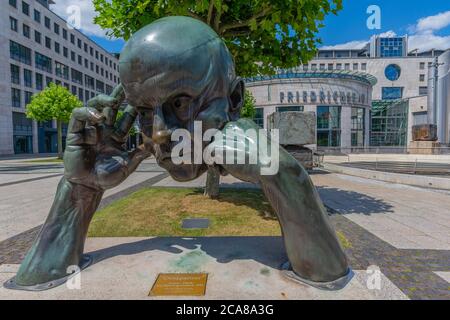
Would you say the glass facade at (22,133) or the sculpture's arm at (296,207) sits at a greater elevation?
the glass facade at (22,133)

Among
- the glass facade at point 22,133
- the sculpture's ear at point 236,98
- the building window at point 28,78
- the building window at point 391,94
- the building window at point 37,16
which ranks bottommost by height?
the sculpture's ear at point 236,98

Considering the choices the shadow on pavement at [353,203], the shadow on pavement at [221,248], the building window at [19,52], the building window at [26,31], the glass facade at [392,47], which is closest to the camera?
the shadow on pavement at [221,248]

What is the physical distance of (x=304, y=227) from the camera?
261 cm

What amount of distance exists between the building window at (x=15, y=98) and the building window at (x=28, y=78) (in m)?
1.93

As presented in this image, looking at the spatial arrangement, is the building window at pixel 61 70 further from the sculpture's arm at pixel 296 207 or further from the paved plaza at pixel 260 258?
the sculpture's arm at pixel 296 207

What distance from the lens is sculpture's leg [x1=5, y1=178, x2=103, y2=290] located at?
2.79m

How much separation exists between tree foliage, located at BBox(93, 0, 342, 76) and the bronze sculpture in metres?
3.21

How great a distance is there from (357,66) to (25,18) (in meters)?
67.2

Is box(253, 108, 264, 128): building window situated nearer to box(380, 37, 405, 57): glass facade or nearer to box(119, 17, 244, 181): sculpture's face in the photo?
box(119, 17, 244, 181): sculpture's face

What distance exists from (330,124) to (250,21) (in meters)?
41.2

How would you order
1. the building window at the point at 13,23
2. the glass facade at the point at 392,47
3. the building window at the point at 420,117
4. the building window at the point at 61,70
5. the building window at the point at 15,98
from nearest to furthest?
the building window at the point at 13,23
the building window at the point at 15,98
the building window at the point at 61,70
the building window at the point at 420,117
the glass facade at the point at 392,47

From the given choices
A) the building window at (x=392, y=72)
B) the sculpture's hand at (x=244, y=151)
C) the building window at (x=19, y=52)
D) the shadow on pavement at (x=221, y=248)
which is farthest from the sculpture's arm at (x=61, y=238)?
the building window at (x=392, y=72)

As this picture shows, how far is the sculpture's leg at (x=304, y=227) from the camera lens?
8.21 ft
